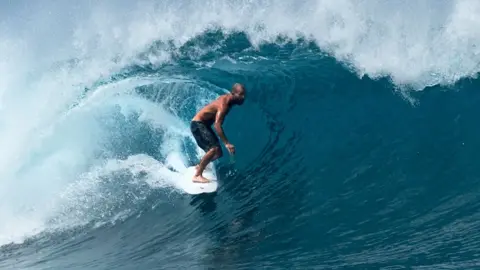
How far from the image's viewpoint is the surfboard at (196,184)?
9375mm

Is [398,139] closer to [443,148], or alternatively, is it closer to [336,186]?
[443,148]

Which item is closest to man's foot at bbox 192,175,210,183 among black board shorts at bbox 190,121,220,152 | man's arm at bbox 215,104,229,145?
black board shorts at bbox 190,121,220,152

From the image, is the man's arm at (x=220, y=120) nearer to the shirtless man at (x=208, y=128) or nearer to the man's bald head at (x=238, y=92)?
the shirtless man at (x=208, y=128)

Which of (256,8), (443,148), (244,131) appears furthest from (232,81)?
(443,148)

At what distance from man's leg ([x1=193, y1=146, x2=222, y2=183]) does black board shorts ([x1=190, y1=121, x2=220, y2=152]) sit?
0.07m

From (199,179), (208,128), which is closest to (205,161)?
(199,179)

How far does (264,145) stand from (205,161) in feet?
4.34

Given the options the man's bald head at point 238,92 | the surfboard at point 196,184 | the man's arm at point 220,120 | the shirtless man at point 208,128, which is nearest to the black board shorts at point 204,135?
the shirtless man at point 208,128

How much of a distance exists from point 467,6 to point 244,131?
→ 15.7 feet

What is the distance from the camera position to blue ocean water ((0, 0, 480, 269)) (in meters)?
7.19

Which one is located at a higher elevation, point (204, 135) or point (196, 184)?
point (204, 135)

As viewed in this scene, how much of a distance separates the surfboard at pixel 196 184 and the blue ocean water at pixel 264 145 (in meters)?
0.19

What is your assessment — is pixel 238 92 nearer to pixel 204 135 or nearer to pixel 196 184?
pixel 204 135

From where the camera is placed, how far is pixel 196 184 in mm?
9516
